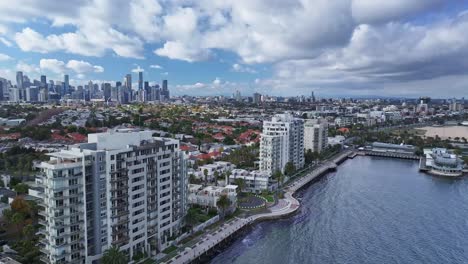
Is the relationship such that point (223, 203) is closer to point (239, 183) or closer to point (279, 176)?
point (239, 183)

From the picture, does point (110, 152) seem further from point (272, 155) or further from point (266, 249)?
point (272, 155)

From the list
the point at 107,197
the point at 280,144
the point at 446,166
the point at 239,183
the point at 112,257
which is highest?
the point at 280,144

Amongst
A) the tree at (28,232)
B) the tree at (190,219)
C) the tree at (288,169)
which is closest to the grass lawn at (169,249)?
the tree at (190,219)

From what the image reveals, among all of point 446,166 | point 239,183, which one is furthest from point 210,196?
point 446,166

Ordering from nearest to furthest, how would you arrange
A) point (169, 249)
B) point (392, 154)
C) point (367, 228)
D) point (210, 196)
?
point (169, 249) < point (367, 228) < point (210, 196) < point (392, 154)

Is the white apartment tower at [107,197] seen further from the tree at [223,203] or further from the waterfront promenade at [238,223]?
the tree at [223,203]

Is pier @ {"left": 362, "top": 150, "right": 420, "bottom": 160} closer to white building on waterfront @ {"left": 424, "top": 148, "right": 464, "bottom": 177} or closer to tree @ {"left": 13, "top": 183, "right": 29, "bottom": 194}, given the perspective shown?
white building on waterfront @ {"left": 424, "top": 148, "right": 464, "bottom": 177}

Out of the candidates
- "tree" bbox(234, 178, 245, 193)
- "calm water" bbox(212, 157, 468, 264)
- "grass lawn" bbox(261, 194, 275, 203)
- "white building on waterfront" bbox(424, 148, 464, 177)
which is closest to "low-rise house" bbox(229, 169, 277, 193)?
"tree" bbox(234, 178, 245, 193)
